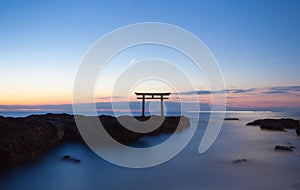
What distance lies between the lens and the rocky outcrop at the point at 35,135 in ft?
32.7

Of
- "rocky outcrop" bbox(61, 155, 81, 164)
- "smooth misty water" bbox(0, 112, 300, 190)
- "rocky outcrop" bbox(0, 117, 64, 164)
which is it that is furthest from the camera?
"rocky outcrop" bbox(61, 155, 81, 164)

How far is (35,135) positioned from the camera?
1180cm

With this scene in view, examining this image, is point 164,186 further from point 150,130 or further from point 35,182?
point 150,130

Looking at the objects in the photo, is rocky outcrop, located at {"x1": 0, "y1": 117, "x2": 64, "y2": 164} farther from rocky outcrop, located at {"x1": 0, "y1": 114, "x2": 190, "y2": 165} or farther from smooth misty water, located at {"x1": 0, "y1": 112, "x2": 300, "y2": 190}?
smooth misty water, located at {"x1": 0, "y1": 112, "x2": 300, "y2": 190}

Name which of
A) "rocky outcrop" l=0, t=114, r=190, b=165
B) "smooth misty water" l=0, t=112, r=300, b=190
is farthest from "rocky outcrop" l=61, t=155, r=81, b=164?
"rocky outcrop" l=0, t=114, r=190, b=165

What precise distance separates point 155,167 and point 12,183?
5.50 m

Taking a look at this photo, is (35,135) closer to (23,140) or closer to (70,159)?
(23,140)

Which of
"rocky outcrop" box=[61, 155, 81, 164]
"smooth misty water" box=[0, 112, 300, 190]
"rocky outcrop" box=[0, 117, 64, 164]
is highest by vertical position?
"rocky outcrop" box=[0, 117, 64, 164]

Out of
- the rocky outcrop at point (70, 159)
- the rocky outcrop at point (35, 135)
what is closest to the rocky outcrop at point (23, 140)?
the rocky outcrop at point (35, 135)

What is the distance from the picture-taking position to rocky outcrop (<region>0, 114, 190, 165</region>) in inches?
393

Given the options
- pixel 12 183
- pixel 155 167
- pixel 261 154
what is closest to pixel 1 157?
pixel 12 183

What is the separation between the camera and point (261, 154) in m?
14.6

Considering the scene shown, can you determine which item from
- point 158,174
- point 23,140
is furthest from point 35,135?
point 158,174

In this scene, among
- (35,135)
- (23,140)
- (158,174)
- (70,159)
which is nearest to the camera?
(158,174)
